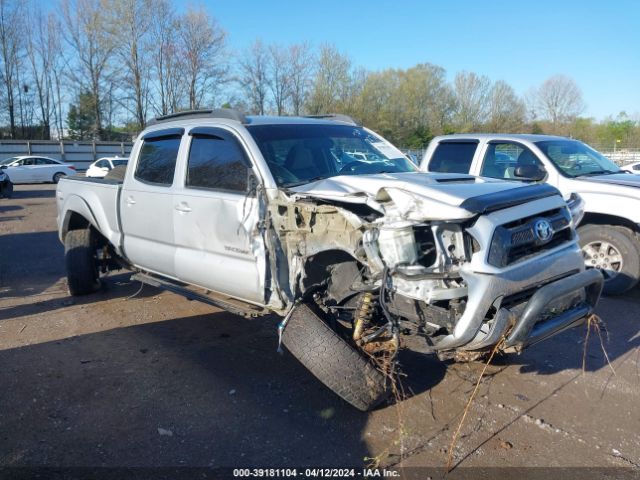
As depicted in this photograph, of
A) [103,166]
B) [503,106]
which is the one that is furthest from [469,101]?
[103,166]

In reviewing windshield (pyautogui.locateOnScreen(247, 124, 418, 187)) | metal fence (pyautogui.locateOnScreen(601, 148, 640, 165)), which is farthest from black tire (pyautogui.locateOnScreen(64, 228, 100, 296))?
metal fence (pyautogui.locateOnScreen(601, 148, 640, 165))

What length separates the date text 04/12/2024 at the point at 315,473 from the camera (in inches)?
119

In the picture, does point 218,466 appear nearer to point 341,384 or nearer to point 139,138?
point 341,384

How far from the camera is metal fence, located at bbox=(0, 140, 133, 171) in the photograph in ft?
115

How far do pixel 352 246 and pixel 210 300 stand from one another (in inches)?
62.2

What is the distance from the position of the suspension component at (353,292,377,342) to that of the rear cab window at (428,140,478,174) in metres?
4.44

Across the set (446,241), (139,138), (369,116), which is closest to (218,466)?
(446,241)

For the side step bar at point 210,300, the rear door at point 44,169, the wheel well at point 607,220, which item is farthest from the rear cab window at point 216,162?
the rear door at point 44,169

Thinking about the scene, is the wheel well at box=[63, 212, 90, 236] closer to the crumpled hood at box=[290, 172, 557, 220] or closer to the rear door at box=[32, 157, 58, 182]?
the crumpled hood at box=[290, 172, 557, 220]

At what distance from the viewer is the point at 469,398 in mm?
3928

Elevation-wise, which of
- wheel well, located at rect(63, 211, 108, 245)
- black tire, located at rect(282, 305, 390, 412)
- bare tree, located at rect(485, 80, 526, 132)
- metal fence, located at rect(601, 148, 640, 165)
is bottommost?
black tire, located at rect(282, 305, 390, 412)

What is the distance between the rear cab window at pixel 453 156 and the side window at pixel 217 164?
3.97m

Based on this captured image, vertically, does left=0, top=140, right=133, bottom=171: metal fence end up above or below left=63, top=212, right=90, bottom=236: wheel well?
above

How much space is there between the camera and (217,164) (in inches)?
180
